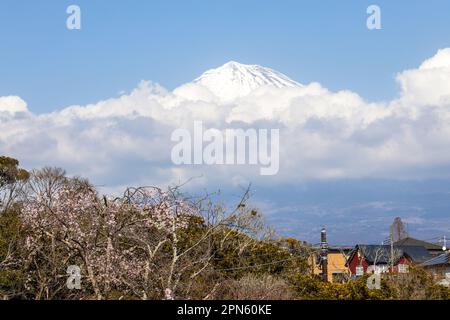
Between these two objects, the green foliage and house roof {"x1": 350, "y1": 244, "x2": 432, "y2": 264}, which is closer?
the green foliage

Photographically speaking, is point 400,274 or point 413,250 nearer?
point 400,274

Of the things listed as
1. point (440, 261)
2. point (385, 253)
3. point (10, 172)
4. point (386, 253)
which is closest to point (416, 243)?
point (385, 253)

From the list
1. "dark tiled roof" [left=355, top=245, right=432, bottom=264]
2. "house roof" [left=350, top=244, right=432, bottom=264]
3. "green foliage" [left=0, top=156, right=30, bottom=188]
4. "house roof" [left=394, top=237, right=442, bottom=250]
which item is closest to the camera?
"green foliage" [left=0, top=156, right=30, bottom=188]

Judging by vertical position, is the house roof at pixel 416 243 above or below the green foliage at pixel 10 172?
below

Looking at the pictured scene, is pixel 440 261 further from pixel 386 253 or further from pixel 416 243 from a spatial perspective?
pixel 416 243

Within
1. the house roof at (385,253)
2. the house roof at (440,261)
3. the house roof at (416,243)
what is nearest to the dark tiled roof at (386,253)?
the house roof at (385,253)

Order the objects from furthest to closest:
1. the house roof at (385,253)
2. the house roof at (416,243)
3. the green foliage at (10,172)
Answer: the house roof at (416,243)
the house roof at (385,253)
the green foliage at (10,172)

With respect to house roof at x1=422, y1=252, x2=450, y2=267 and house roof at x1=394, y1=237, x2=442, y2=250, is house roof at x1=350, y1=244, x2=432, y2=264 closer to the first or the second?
house roof at x1=422, y1=252, x2=450, y2=267

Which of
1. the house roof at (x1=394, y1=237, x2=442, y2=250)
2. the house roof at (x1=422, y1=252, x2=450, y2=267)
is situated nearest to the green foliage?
the house roof at (x1=422, y1=252, x2=450, y2=267)

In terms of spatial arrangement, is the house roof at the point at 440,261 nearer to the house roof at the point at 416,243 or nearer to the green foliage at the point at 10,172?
the green foliage at the point at 10,172

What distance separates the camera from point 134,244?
719 inches
